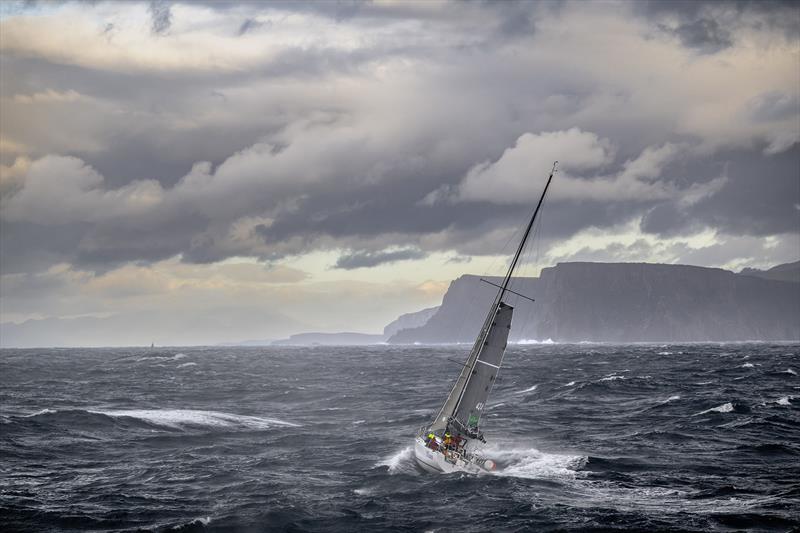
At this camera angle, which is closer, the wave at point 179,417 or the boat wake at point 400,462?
the boat wake at point 400,462

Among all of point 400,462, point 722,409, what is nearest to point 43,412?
point 400,462

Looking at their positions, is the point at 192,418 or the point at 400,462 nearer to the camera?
the point at 400,462

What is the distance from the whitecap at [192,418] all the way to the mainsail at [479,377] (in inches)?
893

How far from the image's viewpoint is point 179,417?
217 feet

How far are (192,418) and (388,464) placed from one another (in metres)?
28.1

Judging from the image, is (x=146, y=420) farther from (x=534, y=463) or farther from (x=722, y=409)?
(x=722, y=409)

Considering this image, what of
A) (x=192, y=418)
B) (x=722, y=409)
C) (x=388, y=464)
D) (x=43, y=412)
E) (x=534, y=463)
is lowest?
(x=534, y=463)

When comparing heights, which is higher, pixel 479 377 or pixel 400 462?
pixel 479 377

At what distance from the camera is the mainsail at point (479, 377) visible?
144 ft

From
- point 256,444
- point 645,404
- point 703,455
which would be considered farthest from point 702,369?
point 256,444

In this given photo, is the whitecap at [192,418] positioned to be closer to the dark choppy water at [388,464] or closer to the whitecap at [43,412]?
the dark choppy water at [388,464]

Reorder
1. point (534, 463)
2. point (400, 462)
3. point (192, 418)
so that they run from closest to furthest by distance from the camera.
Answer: point (400, 462), point (534, 463), point (192, 418)

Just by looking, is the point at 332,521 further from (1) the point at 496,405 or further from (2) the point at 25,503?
(1) the point at 496,405

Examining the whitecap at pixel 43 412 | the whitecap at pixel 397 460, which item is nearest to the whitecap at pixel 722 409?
the whitecap at pixel 397 460
